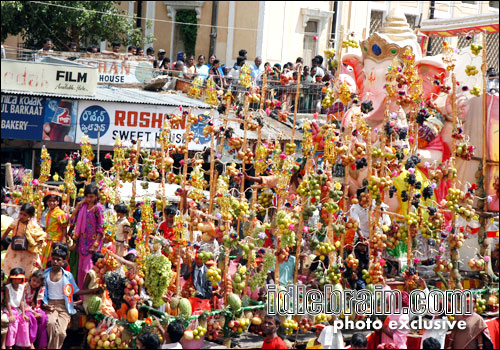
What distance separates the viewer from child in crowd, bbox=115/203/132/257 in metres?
9.27

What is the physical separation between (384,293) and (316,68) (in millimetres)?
7140

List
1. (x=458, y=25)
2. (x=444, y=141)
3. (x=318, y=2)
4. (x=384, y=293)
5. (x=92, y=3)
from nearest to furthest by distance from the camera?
1. (x=384, y=293)
2. (x=444, y=141)
3. (x=458, y=25)
4. (x=92, y=3)
5. (x=318, y=2)

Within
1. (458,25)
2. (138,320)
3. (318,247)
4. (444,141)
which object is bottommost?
(138,320)

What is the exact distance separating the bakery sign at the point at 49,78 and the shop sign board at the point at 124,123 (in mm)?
259

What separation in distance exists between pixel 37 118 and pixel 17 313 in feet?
20.8

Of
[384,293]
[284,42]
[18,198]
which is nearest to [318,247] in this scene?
[384,293]

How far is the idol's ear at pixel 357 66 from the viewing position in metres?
12.0

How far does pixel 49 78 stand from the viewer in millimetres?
13789

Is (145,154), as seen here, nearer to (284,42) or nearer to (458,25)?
(458,25)

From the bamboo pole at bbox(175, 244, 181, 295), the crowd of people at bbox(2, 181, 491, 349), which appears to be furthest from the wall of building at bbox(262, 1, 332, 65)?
the bamboo pole at bbox(175, 244, 181, 295)

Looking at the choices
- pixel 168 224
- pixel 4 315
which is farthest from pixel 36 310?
pixel 168 224

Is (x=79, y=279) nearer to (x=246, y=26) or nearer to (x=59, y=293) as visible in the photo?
(x=59, y=293)

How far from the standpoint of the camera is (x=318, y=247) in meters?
8.62

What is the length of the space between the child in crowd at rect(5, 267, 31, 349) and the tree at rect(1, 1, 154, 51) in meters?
10.2
